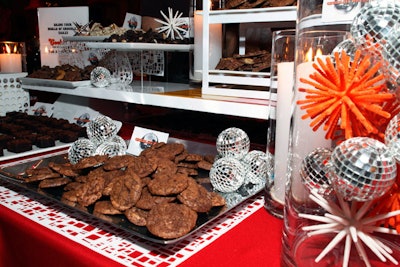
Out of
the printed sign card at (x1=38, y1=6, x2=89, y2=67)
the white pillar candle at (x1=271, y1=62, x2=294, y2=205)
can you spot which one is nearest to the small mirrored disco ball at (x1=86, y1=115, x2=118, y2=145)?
the white pillar candle at (x1=271, y1=62, x2=294, y2=205)

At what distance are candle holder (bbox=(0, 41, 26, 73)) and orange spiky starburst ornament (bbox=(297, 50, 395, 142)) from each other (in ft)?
5.90

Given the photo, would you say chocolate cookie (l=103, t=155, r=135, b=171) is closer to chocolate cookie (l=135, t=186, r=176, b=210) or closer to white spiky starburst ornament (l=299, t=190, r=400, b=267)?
chocolate cookie (l=135, t=186, r=176, b=210)

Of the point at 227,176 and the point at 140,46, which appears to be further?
the point at 140,46

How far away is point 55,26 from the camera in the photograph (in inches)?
70.9

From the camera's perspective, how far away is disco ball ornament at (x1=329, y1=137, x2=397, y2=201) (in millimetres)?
318

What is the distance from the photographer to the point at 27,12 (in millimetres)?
4316

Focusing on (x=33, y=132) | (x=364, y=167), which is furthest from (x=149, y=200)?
(x=33, y=132)

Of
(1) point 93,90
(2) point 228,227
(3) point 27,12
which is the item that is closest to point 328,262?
(2) point 228,227

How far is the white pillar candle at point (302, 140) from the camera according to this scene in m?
0.42

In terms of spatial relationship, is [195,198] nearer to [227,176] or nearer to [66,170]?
[227,176]

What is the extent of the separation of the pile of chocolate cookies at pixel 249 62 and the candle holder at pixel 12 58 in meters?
1.26

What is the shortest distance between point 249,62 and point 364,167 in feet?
2.26

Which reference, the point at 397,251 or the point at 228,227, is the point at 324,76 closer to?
the point at 397,251

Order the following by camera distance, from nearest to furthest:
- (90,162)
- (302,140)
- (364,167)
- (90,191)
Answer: (364,167), (302,140), (90,191), (90,162)
